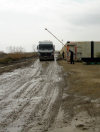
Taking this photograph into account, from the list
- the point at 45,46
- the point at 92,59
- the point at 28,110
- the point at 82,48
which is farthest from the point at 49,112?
the point at 45,46

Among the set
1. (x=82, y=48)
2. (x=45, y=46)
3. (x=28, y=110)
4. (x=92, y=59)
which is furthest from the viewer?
(x=45, y=46)

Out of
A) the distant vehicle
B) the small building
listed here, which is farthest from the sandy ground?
the distant vehicle

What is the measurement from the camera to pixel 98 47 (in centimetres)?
3609

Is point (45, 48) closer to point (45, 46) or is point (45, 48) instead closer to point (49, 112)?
point (45, 46)

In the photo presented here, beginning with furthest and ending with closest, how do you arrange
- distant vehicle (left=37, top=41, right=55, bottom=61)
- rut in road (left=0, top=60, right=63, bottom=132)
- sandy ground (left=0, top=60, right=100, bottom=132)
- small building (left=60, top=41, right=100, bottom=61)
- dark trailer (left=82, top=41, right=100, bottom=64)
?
distant vehicle (left=37, top=41, right=55, bottom=61) → small building (left=60, top=41, right=100, bottom=61) → dark trailer (left=82, top=41, right=100, bottom=64) → rut in road (left=0, top=60, right=63, bottom=132) → sandy ground (left=0, top=60, right=100, bottom=132)

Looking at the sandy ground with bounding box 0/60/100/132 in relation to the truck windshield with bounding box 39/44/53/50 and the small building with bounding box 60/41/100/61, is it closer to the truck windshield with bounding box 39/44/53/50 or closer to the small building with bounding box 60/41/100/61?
the small building with bounding box 60/41/100/61

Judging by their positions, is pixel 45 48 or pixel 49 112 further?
pixel 45 48

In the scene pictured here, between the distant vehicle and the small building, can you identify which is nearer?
the small building

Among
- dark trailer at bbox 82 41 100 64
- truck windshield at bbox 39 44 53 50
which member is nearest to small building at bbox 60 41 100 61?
dark trailer at bbox 82 41 100 64

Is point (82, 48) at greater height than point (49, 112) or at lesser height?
greater

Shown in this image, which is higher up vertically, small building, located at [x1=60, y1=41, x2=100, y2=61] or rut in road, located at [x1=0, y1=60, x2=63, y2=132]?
small building, located at [x1=60, y1=41, x2=100, y2=61]

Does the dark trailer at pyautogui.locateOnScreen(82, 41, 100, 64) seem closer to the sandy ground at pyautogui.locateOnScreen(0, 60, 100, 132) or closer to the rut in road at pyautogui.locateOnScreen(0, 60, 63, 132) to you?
the rut in road at pyautogui.locateOnScreen(0, 60, 63, 132)

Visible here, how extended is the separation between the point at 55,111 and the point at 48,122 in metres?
1.37

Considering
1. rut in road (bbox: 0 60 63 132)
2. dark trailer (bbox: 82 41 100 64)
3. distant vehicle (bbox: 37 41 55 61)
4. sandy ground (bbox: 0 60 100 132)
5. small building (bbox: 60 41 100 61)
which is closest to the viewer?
sandy ground (bbox: 0 60 100 132)
